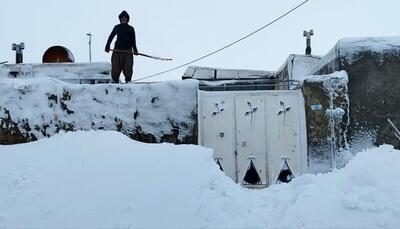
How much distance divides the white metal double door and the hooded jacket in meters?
1.95

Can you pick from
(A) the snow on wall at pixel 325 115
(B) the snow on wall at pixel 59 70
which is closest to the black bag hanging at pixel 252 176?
(A) the snow on wall at pixel 325 115

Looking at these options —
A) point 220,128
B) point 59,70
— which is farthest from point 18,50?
point 220,128

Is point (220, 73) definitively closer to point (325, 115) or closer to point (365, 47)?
point (325, 115)

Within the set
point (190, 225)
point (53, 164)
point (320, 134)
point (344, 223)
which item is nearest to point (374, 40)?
point (320, 134)

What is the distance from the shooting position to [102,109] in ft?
25.9

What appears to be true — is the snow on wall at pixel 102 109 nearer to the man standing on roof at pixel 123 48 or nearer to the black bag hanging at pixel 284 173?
the man standing on roof at pixel 123 48

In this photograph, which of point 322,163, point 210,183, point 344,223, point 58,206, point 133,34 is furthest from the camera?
point 133,34

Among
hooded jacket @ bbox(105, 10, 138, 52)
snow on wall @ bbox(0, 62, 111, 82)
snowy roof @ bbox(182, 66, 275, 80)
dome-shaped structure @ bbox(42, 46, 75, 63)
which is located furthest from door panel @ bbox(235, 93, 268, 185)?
dome-shaped structure @ bbox(42, 46, 75, 63)

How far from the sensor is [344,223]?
5094 mm

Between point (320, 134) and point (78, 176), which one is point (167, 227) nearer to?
point (78, 176)

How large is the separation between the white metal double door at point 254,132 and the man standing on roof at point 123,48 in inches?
69.2

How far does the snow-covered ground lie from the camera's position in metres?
5.18

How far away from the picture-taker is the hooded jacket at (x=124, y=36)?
9078 millimetres

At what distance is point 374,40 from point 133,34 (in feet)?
14.2
